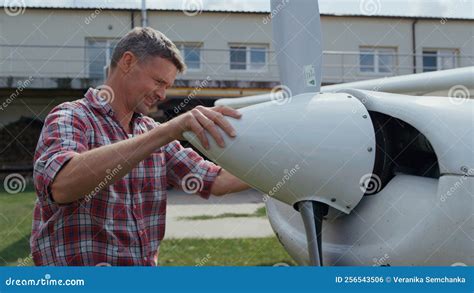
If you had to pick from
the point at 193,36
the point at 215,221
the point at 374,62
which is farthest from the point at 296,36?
the point at 374,62

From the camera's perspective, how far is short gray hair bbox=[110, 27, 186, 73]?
6.50 feet

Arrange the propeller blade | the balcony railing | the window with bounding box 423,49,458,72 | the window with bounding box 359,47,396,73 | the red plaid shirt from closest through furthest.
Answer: the red plaid shirt
the propeller blade
the balcony railing
the window with bounding box 359,47,396,73
the window with bounding box 423,49,458,72

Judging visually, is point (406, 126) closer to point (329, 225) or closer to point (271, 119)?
point (329, 225)

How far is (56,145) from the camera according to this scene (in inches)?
Answer: 64.1

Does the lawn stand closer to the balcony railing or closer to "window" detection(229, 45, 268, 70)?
the balcony railing

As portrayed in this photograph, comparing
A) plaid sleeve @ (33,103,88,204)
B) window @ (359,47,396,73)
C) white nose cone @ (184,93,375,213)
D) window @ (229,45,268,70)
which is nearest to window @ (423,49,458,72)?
window @ (359,47,396,73)

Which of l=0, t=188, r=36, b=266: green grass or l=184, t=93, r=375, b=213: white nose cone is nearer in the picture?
l=184, t=93, r=375, b=213: white nose cone

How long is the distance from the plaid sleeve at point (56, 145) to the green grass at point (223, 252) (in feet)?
11.1

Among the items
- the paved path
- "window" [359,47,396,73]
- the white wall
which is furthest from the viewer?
"window" [359,47,396,73]

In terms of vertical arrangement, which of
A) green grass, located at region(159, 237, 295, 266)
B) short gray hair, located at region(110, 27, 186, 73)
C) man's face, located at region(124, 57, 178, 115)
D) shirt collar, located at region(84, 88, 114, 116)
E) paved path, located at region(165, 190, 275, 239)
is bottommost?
paved path, located at region(165, 190, 275, 239)

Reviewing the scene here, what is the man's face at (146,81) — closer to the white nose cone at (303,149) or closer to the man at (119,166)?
the man at (119,166)

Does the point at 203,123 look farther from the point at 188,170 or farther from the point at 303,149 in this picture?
the point at 188,170

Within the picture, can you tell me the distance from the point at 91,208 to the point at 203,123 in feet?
1.80

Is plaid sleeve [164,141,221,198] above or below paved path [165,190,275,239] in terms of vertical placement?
above
